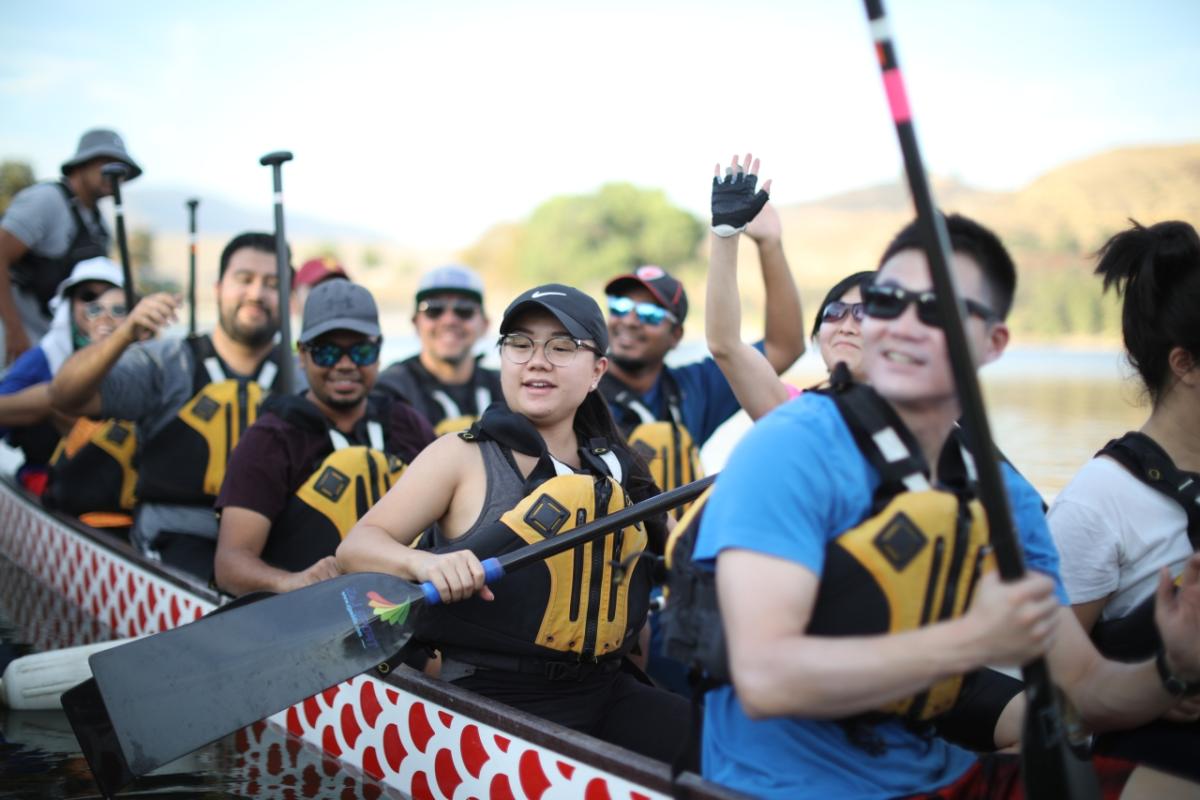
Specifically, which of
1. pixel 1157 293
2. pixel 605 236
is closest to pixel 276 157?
pixel 1157 293

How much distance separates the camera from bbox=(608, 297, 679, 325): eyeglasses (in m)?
4.71

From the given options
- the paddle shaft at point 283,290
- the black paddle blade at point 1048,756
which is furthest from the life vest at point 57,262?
the black paddle blade at point 1048,756

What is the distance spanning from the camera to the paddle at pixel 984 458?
1.74 metres

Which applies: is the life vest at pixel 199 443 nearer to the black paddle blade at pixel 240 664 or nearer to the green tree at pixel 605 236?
the black paddle blade at pixel 240 664

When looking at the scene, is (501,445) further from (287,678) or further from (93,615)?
(93,615)

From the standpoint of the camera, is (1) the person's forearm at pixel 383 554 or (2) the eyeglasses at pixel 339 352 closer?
(1) the person's forearm at pixel 383 554

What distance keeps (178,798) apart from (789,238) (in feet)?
290

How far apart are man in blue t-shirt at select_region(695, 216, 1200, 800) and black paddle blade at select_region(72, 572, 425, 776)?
113 cm

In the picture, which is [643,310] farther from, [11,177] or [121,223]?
[11,177]

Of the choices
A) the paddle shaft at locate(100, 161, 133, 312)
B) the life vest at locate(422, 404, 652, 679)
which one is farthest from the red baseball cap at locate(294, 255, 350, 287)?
the life vest at locate(422, 404, 652, 679)

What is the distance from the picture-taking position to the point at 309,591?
3057 mm

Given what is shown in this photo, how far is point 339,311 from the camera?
407 cm

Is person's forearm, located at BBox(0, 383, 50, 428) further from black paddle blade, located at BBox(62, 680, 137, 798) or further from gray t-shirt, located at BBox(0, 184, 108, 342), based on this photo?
black paddle blade, located at BBox(62, 680, 137, 798)

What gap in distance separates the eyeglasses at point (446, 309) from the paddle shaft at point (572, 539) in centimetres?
309
